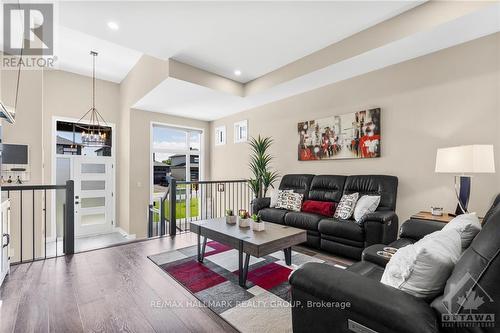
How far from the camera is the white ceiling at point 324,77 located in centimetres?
268

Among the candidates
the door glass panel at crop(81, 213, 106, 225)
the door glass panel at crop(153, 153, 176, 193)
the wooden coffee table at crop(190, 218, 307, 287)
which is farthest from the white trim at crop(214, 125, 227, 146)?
the wooden coffee table at crop(190, 218, 307, 287)

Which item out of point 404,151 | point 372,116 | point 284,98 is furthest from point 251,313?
point 284,98

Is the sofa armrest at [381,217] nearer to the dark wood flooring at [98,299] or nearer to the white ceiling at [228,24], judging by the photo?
the dark wood flooring at [98,299]

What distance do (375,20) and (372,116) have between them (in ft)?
4.50

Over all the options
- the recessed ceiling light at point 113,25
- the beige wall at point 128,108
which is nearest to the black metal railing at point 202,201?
the beige wall at point 128,108

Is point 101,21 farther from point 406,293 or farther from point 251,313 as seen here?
point 406,293

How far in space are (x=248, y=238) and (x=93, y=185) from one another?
5441 millimetres

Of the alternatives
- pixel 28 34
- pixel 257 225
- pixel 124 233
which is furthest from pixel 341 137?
pixel 124 233

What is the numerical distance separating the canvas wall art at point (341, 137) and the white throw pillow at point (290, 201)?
0.84 metres

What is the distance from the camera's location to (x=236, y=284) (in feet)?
8.44

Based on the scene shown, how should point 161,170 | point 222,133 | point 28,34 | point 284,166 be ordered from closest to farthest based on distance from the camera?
point 28,34 → point 284,166 → point 161,170 → point 222,133

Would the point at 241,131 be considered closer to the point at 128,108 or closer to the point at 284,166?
the point at 284,166

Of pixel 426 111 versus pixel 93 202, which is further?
pixel 93 202

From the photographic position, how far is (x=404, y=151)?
11.6 feet
